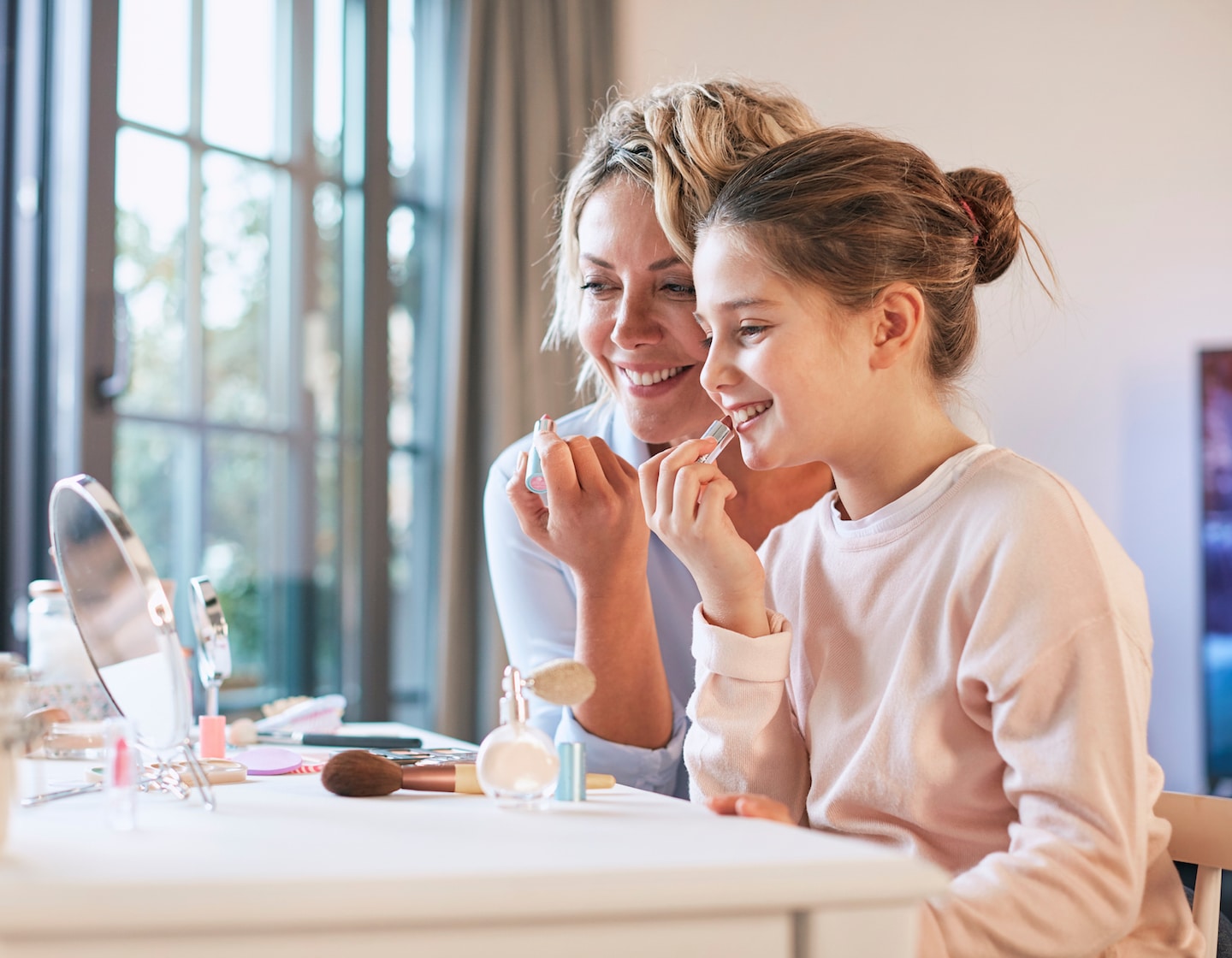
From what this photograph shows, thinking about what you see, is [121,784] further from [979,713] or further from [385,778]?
[979,713]

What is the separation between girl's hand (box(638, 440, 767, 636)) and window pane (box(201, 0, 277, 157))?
211 centimetres

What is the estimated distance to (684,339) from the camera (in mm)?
1287

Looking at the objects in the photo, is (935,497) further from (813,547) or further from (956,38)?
(956,38)

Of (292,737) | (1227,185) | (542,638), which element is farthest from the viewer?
(1227,185)

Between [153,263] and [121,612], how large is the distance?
2044mm

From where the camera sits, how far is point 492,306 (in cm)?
310

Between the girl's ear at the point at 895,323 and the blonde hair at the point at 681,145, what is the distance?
26 centimetres

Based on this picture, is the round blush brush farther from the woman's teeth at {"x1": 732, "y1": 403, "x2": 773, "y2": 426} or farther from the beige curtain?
the beige curtain

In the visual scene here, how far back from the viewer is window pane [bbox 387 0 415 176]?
3.15 metres

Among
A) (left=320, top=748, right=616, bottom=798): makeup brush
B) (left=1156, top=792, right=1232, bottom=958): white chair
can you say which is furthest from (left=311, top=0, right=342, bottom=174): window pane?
(left=1156, top=792, right=1232, bottom=958): white chair

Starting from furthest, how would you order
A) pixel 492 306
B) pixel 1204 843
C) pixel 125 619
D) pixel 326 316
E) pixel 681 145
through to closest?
pixel 492 306 → pixel 326 316 → pixel 681 145 → pixel 1204 843 → pixel 125 619

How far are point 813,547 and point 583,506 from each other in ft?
0.80

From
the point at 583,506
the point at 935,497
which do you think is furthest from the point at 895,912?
the point at 583,506

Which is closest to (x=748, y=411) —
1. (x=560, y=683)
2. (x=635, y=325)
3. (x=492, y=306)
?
(x=635, y=325)
